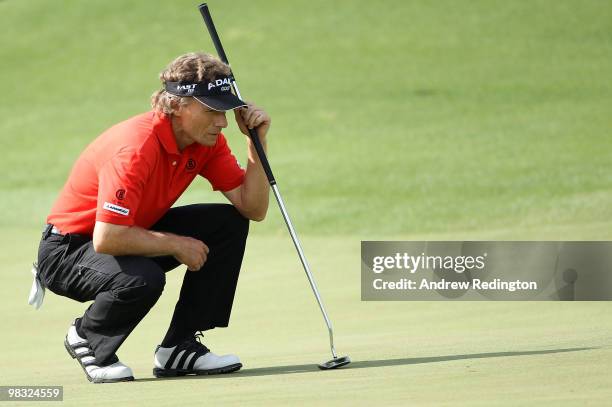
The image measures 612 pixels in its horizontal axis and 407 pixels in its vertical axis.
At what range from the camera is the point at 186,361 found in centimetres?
523

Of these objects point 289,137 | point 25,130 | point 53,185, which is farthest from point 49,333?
point 25,130

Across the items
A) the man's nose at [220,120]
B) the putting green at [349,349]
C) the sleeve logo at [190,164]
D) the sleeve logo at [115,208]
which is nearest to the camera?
the putting green at [349,349]

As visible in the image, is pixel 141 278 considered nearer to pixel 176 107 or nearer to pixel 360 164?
pixel 176 107

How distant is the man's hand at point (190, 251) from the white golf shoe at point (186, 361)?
40 cm

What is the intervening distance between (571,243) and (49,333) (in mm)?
3899

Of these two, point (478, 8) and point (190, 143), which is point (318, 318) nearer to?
point (190, 143)

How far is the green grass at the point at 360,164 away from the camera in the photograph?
4.83 m

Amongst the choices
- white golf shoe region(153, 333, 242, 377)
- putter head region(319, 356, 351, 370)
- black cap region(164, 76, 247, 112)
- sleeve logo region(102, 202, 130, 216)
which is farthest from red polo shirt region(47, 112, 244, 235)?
putter head region(319, 356, 351, 370)

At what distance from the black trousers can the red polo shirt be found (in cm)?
13

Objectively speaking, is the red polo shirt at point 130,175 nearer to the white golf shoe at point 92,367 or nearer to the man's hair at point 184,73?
the man's hair at point 184,73

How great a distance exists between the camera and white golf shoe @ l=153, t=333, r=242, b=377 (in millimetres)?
5195

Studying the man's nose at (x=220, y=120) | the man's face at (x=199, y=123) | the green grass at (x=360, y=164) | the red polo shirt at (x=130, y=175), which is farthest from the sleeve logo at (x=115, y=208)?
the green grass at (x=360, y=164)

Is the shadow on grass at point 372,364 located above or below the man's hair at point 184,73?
below

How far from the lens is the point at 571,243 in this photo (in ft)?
29.3
